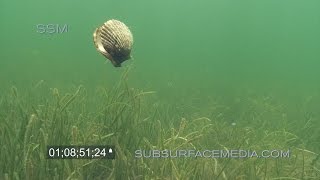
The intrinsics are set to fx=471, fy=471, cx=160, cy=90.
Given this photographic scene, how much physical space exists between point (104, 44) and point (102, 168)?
0.83 m

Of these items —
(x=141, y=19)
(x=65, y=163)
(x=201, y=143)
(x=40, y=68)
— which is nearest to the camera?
(x=65, y=163)

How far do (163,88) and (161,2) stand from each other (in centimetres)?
3389

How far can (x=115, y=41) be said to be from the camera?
124 inches

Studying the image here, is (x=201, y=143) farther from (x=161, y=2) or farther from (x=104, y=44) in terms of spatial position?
(x=161, y=2)

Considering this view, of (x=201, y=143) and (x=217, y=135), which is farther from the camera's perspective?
(x=217, y=135)

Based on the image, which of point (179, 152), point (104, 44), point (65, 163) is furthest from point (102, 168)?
point (104, 44)

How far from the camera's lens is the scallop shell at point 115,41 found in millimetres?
3143

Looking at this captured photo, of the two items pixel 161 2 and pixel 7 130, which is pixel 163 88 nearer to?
pixel 7 130

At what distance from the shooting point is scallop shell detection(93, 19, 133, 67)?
3143mm

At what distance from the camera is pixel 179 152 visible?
306cm

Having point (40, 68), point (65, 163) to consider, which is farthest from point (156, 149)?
point (40, 68)

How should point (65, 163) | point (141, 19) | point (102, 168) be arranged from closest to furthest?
point (65, 163) < point (102, 168) < point (141, 19)

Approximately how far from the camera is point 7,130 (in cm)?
298

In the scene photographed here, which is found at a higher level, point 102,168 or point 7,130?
point 7,130
